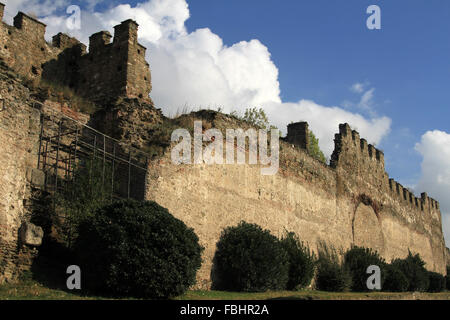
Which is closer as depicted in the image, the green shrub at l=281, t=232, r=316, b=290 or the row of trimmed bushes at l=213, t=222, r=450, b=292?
the row of trimmed bushes at l=213, t=222, r=450, b=292

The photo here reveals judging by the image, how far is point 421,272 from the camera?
28203mm

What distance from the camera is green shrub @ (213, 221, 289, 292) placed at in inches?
626

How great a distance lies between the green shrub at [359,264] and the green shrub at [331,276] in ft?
Result: 2.65

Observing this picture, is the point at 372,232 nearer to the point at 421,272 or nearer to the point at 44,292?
the point at 421,272

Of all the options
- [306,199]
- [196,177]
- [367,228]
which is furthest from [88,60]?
[367,228]

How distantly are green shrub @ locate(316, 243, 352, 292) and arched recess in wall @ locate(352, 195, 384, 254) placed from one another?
14.8ft

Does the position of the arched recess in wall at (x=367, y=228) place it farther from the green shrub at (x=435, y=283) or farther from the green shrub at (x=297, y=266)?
the green shrub at (x=297, y=266)

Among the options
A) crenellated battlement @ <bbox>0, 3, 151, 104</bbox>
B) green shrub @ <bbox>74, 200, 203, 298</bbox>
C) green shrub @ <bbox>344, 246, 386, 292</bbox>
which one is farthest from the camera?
green shrub @ <bbox>344, 246, 386, 292</bbox>

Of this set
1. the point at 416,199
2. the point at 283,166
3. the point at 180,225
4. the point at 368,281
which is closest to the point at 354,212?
the point at 368,281

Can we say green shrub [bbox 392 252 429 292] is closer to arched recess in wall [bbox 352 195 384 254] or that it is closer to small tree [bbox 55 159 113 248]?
arched recess in wall [bbox 352 195 384 254]

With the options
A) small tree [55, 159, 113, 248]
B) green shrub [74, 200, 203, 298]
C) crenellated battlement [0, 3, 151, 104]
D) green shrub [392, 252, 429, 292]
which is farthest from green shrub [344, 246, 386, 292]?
small tree [55, 159, 113, 248]

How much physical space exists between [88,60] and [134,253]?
37.3 ft

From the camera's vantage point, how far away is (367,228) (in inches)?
1105

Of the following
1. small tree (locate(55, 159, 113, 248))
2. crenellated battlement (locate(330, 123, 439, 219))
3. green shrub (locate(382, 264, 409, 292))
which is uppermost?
crenellated battlement (locate(330, 123, 439, 219))
